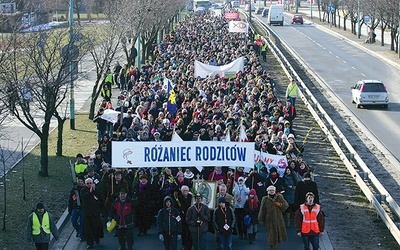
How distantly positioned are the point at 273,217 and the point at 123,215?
115 inches

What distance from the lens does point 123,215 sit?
1639 cm

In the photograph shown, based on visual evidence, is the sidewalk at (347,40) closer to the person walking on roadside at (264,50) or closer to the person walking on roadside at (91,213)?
the person walking on roadside at (91,213)

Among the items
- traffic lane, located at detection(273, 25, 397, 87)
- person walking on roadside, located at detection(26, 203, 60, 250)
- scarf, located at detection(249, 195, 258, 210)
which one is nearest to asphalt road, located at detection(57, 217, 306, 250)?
scarf, located at detection(249, 195, 258, 210)

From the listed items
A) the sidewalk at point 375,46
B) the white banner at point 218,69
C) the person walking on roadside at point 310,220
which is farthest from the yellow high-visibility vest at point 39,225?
the sidewalk at point 375,46

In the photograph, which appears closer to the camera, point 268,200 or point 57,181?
point 268,200

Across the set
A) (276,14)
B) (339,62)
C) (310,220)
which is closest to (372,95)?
(339,62)

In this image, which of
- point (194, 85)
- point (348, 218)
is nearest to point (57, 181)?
point (348, 218)

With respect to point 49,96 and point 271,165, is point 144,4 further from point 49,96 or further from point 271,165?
point 271,165

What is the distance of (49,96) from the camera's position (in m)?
23.6

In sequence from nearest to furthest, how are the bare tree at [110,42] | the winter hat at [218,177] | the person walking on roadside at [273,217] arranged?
the person walking on roadside at [273,217] → the winter hat at [218,177] → the bare tree at [110,42]

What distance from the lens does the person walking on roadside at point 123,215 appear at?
53.7 ft

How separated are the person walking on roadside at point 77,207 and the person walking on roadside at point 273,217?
3772mm

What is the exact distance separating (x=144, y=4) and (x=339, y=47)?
92.8ft

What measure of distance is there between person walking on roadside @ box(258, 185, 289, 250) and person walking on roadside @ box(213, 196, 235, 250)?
0.64 m
